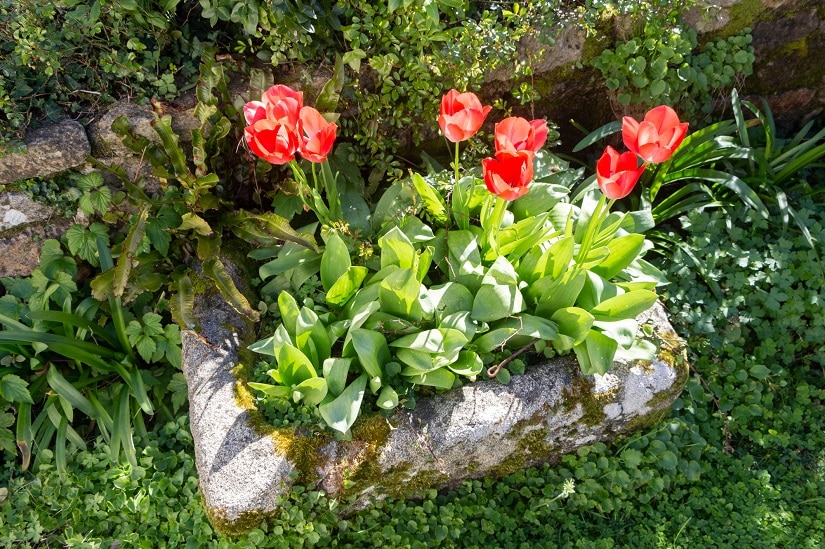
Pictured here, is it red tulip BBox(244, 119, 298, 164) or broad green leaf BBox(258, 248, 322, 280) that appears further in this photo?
broad green leaf BBox(258, 248, 322, 280)

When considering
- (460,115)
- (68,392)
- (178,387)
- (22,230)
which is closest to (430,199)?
(460,115)

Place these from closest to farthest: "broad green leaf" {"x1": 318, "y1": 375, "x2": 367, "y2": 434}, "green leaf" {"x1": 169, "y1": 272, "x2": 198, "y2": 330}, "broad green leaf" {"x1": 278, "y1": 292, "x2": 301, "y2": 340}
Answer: "broad green leaf" {"x1": 318, "y1": 375, "x2": 367, "y2": 434} < "broad green leaf" {"x1": 278, "y1": 292, "x2": 301, "y2": 340} < "green leaf" {"x1": 169, "y1": 272, "x2": 198, "y2": 330}

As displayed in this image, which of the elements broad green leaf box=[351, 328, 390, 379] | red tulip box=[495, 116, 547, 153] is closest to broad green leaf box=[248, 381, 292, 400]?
broad green leaf box=[351, 328, 390, 379]

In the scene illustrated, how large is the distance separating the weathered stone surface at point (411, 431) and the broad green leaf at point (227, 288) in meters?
0.17

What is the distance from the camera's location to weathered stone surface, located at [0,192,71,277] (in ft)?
10.1

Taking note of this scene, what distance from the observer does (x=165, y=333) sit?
3.09 meters

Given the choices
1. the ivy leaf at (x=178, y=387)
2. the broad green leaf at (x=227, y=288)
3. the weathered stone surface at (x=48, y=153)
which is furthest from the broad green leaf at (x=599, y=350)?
the weathered stone surface at (x=48, y=153)

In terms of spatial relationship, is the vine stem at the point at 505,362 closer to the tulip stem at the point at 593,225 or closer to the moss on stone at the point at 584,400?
the moss on stone at the point at 584,400

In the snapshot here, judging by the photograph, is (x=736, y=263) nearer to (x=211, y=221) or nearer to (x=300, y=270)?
(x=300, y=270)

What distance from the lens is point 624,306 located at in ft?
8.26

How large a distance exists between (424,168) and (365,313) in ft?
4.27

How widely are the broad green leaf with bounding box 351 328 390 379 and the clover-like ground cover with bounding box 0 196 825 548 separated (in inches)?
22.1

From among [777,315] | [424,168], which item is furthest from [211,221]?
[777,315]

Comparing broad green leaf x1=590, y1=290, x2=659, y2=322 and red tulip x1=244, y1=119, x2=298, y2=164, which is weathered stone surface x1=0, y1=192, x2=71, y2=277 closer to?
red tulip x1=244, y1=119, x2=298, y2=164
